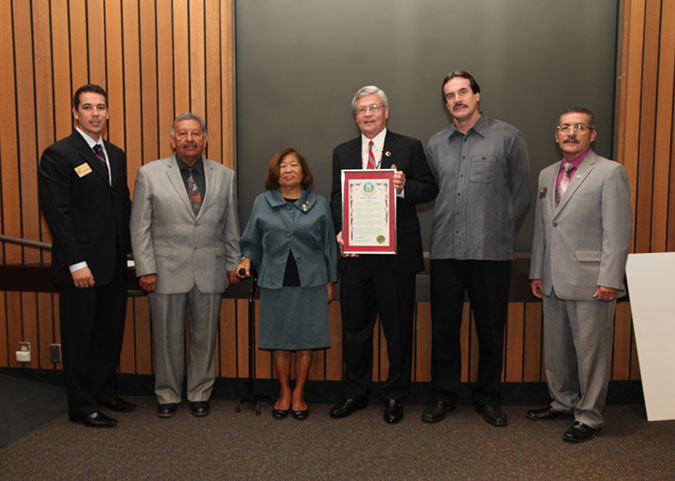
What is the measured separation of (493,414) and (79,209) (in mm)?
2766

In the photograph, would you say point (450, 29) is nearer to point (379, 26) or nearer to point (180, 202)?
point (379, 26)

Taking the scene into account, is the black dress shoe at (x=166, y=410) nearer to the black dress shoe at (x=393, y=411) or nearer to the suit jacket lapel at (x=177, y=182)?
the suit jacket lapel at (x=177, y=182)

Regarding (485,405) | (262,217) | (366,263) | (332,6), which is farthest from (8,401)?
(332,6)

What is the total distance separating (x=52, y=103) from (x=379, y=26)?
255cm

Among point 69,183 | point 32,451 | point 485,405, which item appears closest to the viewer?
point 32,451

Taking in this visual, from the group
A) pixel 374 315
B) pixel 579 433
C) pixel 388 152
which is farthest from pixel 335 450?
pixel 388 152

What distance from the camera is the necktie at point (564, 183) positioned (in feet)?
9.32

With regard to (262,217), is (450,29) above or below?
above

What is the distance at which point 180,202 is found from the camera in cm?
296

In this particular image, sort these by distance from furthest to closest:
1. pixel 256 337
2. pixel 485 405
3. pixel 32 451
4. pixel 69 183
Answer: pixel 256 337 → pixel 485 405 → pixel 69 183 → pixel 32 451

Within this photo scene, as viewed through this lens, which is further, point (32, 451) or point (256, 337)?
point (256, 337)

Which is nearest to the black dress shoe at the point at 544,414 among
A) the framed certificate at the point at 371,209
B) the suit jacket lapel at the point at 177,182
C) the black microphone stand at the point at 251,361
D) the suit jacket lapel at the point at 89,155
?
the framed certificate at the point at 371,209

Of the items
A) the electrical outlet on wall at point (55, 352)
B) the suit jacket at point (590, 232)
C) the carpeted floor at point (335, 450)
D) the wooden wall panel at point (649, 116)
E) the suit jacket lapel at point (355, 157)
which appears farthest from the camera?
the electrical outlet on wall at point (55, 352)

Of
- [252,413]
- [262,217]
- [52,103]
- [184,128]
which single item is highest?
[52,103]
